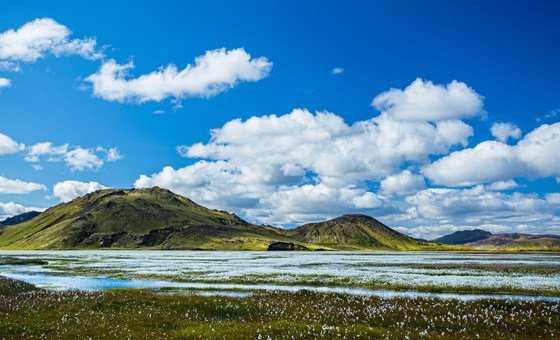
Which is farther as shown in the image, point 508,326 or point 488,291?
point 488,291

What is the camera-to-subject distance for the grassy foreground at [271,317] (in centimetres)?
2280

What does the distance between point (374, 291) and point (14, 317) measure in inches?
1357

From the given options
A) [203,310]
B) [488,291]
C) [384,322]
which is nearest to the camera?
[384,322]

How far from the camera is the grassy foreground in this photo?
22797 millimetres

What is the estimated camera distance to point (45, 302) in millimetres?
33781

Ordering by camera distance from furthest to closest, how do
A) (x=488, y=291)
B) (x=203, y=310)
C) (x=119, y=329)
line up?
1. (x=488, y=291)
2. (x=203, y=310)
3. (x=119, y=329)

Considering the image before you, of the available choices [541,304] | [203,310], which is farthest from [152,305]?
[541,304]

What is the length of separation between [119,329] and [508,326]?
896 inches

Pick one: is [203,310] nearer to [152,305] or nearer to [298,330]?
[152,305]

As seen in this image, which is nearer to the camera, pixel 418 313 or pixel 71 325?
pixel 71 325

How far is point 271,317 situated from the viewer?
28781 mm

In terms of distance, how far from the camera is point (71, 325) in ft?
82.4

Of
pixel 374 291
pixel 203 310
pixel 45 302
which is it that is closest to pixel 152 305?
pixel 203 310

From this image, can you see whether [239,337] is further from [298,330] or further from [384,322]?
[384,322]
